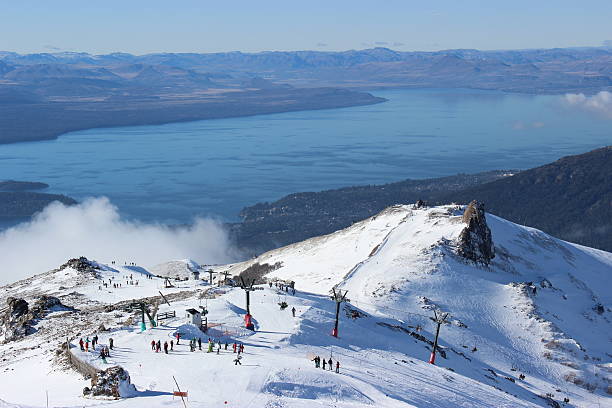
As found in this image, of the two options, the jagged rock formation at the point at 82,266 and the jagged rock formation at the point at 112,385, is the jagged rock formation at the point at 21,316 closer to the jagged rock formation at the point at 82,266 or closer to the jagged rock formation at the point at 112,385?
the jagged rock formation at the point at 82,266

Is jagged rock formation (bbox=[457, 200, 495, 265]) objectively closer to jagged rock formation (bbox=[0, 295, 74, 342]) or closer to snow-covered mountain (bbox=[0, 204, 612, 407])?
snow-covered mountain (bbox=[0, 204, 612, 407])

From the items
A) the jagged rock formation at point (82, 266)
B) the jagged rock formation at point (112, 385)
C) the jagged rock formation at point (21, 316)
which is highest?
the jagged rock formation at point (112, 385)

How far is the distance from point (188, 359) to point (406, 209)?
70.0 meters

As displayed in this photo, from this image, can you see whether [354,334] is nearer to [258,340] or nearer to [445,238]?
[258,340]

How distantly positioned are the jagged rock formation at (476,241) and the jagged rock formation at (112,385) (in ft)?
176

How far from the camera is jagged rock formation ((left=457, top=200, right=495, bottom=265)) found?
260ft

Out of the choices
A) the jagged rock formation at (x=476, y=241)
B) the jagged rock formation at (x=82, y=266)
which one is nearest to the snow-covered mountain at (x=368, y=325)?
the jagged rock formation at (x=476, y=241)

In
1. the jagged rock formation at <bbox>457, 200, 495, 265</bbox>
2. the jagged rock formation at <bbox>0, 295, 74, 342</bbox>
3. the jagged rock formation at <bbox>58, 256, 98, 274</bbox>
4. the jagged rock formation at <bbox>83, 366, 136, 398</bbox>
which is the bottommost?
the jagged rock formation at <bbox>58, 256, 98, 274</bbox>

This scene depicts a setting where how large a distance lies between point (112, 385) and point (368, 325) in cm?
2537

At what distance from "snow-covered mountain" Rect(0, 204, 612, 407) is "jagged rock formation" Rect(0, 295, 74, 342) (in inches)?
8.7

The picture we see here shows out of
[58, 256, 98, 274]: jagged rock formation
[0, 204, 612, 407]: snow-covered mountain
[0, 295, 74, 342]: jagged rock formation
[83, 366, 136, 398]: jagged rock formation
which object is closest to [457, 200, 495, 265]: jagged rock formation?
[0, 204, 612, 407]: snow-covered mountain

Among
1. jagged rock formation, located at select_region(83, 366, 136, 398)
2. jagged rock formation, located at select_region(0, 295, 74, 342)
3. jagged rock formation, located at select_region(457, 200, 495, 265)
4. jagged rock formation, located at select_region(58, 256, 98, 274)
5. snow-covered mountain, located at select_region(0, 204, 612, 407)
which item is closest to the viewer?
jagged rock formation, located at select_region(83, 366, 136, 398)

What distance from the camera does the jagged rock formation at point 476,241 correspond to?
79.1 meters

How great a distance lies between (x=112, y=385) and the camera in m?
31.9
